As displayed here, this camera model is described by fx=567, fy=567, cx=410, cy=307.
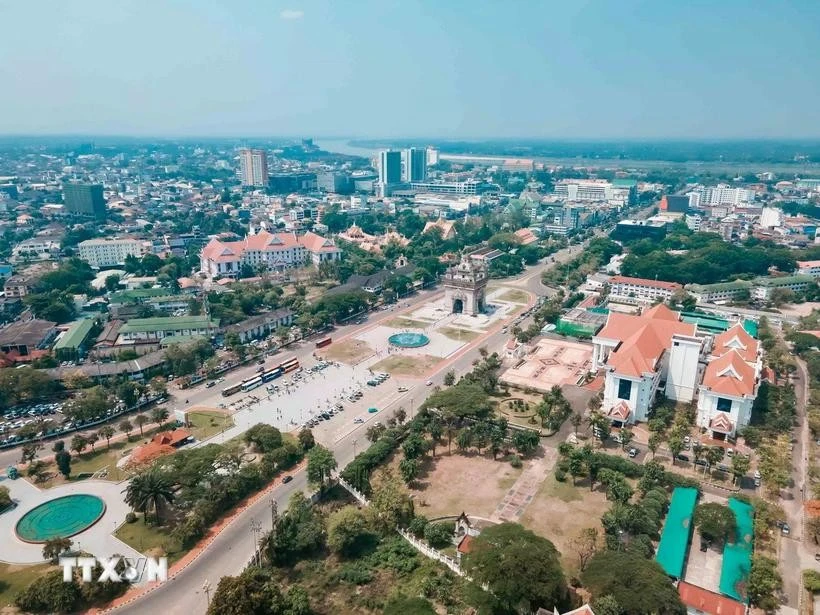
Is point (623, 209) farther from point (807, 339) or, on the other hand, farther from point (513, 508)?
point (513, 508)

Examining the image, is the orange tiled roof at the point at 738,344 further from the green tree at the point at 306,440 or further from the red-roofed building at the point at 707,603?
the green tree at the point at 306,440

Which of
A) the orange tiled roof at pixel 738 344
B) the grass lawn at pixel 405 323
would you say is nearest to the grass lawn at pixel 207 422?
the grass lawn at pixel 405 323

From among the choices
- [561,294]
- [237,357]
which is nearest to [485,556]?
[237,357]

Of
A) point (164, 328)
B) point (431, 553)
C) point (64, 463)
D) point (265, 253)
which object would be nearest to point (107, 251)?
point (265, 253)

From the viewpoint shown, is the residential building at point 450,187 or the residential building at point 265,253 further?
the residential building at point 450,187

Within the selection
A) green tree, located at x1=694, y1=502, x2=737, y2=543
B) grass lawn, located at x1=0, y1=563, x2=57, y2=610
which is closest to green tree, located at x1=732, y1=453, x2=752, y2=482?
green tree, located at x1=694, y1=502, x2=737, y2=543

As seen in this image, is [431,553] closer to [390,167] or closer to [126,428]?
[126,428]
